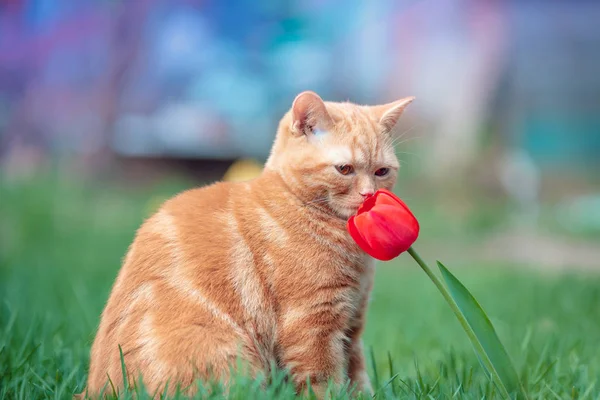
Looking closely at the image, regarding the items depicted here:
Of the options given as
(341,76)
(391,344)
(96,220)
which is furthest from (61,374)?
(341,76)

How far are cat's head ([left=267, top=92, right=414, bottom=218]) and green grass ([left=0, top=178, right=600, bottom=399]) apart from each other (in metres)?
0.47

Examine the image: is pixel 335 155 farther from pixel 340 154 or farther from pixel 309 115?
pixel 309 115

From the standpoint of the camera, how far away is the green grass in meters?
1.80

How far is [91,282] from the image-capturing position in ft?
11.5

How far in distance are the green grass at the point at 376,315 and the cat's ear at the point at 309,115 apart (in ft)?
2.15

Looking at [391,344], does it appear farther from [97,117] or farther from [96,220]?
[97,117]

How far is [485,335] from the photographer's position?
1.51m

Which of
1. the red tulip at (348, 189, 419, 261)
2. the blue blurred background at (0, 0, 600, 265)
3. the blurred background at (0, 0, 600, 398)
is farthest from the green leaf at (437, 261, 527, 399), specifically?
the blue blurred background at (0, 0, 600, 265)

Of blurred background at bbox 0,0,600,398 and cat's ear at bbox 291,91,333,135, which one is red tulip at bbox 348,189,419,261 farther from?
blurred background at bbox 0,0,600,398


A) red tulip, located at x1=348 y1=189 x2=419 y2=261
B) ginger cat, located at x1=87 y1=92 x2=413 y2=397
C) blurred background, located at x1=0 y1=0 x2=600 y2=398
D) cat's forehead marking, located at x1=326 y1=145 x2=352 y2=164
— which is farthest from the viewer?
blurred background, located at x1=0 y1=0 x2=600 y2=398

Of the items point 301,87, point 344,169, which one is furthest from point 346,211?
point 301,87

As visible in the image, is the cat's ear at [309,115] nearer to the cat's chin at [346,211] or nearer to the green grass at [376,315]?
the cat's chin at [346,211]

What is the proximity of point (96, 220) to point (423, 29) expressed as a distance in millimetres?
4222

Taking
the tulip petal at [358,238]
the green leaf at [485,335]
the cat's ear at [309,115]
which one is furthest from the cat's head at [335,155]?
the green leaf at [485,335]
